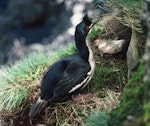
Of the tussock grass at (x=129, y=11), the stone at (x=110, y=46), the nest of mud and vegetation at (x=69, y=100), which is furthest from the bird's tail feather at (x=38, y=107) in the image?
the tussock grass at (x=129, y=11)

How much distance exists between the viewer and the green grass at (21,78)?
15.7 ft

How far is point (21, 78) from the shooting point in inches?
200

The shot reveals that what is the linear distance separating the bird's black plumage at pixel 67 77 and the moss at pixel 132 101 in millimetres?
1659

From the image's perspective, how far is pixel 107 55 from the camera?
5.04m

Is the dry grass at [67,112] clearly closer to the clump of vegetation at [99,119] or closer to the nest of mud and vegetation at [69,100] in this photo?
the nest of mud and vegetation at [69,100]

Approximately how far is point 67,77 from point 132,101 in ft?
6.44

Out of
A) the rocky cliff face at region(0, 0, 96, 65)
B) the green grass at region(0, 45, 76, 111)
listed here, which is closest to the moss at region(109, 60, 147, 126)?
the green grass at region(0, 45, 76, 111)

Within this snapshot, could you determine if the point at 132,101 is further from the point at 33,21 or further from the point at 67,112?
the point at 33,21

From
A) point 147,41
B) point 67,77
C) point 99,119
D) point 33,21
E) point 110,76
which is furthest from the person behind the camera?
point 33,21

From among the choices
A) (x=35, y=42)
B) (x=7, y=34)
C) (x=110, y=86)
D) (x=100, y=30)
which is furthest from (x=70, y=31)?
(x=110, y=86)

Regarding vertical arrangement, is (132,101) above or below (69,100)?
above

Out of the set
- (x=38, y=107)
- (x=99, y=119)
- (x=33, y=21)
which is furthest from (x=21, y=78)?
(x=33, y=21)

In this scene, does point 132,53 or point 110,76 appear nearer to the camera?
point 132,53

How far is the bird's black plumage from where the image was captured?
439 centimetres
